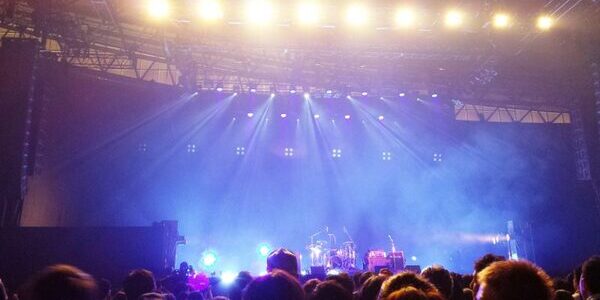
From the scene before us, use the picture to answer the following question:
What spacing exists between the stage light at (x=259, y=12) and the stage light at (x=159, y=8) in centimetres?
163

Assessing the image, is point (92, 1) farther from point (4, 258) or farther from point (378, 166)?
point (378, 166)

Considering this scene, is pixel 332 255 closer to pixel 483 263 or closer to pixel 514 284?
pixel 483 263

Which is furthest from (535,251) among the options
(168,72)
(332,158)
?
(168,72)

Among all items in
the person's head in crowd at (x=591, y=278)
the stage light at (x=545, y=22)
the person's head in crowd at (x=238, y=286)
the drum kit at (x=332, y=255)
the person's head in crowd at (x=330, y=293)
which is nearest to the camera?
the person's head in crowd at (x=330, y=293)

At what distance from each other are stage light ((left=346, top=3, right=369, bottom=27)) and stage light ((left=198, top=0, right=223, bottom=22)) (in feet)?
8.69

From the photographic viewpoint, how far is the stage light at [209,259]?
43.7 feet

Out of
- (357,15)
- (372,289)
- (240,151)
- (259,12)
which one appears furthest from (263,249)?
(372,289)

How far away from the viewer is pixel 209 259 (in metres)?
13.3

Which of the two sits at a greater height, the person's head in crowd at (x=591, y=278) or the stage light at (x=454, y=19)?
the stage light at (x=454, y=19)

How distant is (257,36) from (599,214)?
10.7 m

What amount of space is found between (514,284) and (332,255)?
10.7 metres

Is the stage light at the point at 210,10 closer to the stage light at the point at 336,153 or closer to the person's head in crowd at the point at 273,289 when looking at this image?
the stage light at the point at 336,153

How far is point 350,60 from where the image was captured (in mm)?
11898

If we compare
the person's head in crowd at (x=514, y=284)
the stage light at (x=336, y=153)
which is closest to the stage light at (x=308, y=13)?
the stage light at (x=336, y=153)
